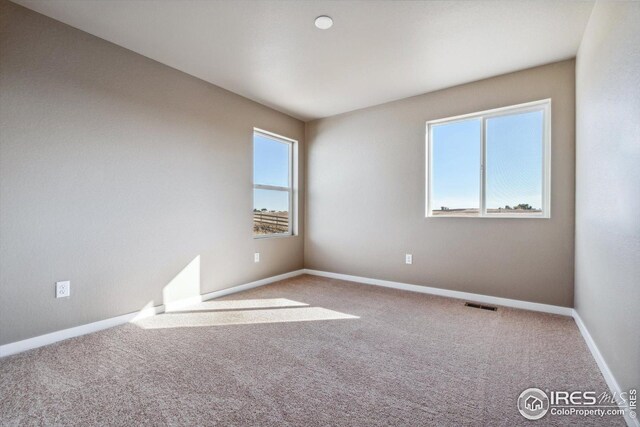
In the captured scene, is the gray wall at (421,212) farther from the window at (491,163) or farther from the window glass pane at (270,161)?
the window glass pane at (270,161)

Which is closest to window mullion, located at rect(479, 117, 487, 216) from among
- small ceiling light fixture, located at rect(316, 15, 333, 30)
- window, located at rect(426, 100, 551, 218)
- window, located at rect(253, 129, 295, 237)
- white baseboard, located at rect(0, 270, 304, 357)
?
window, located at rect(426, 100, 551, 218)

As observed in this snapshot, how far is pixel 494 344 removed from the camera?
2.22 metres

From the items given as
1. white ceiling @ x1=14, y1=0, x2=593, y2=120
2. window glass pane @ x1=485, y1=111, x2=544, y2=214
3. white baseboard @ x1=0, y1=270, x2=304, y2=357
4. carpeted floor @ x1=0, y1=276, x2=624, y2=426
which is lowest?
carpeted floor @ x1=0, y1=276, x2=624, y2=426

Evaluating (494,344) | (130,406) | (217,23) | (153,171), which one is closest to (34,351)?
(130,406)

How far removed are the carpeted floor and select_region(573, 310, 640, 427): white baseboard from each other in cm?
5

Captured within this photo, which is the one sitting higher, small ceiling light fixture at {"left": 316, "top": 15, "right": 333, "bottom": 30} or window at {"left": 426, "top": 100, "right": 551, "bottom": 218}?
small ceiling light fixture at {"left": 316, "top": 15, "right": 333, "bottom": 30}

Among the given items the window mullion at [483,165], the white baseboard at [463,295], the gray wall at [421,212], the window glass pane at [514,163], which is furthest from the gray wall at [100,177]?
the window glass pane at [514,163]

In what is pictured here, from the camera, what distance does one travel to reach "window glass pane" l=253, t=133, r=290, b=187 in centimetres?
401

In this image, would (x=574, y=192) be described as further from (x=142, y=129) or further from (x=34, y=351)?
(x=34, y=351)

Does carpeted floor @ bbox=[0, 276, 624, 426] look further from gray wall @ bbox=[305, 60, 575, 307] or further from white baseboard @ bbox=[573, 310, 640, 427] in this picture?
gray wall @ bbox=[305, 60, 575, 307]

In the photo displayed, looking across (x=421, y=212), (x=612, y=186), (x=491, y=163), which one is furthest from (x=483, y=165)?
(x=612, y=186)

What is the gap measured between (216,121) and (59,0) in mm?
1556

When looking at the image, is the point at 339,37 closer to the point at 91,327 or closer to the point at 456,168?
the point at 456,168

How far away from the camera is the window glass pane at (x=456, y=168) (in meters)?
3.36
